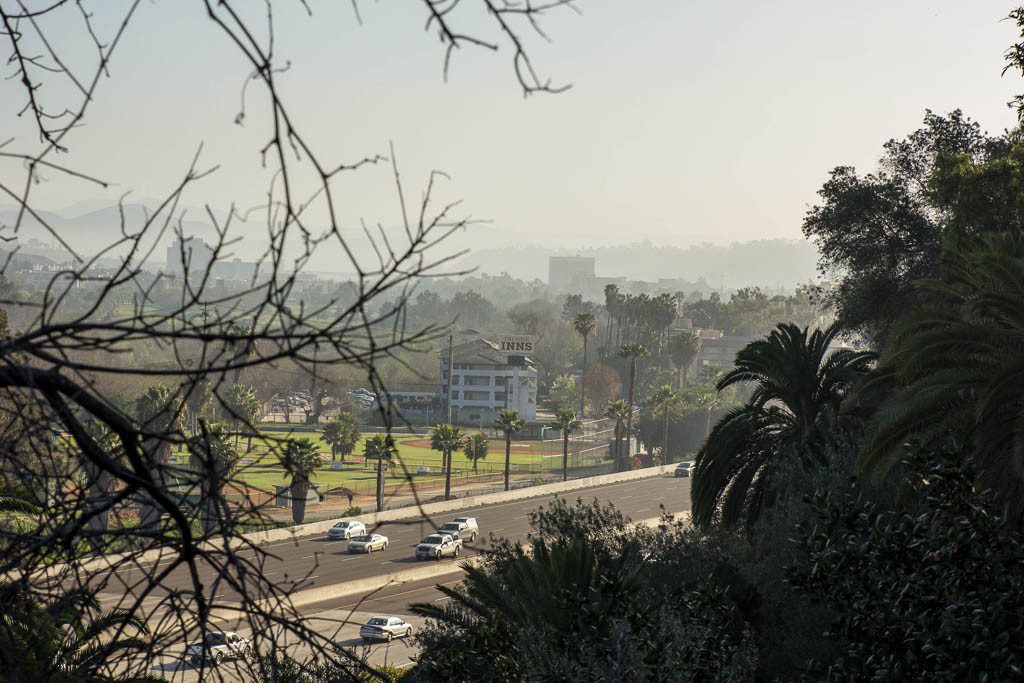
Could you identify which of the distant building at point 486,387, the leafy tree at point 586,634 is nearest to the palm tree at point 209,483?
the leafy tree at point 586,634

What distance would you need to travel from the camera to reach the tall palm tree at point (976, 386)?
11695 millimetres

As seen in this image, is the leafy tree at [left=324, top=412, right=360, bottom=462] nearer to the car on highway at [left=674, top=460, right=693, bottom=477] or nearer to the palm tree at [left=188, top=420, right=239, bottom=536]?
the car on highway at [left=674, top=460, right=693, bottom=477]

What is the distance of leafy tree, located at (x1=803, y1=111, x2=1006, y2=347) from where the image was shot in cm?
2655

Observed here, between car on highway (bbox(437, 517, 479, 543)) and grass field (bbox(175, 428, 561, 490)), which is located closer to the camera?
car on highway (bbox(437, 517, 479, 543))

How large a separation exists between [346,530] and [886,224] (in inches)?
1091

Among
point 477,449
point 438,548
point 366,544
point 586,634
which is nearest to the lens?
point 586,634

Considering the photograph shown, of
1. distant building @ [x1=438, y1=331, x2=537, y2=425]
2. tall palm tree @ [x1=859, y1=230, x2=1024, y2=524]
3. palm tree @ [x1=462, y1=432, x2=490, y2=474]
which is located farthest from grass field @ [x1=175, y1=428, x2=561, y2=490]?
tall palm tree @ [x1=859, y1=230, x2=1024, y2=524]

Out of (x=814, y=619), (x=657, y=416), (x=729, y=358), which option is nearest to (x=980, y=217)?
(x=814, y=619)

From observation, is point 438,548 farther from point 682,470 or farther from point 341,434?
point 682,470

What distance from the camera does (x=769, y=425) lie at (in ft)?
64.6

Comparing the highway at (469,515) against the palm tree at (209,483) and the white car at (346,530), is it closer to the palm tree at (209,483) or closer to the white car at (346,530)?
the white car at (346,530)

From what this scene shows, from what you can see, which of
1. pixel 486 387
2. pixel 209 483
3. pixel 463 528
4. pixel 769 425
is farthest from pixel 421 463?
pixel 209 483

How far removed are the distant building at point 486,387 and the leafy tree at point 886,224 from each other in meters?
73.9

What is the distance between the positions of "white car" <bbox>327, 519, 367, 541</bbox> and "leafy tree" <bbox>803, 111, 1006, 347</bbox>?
24.8m
